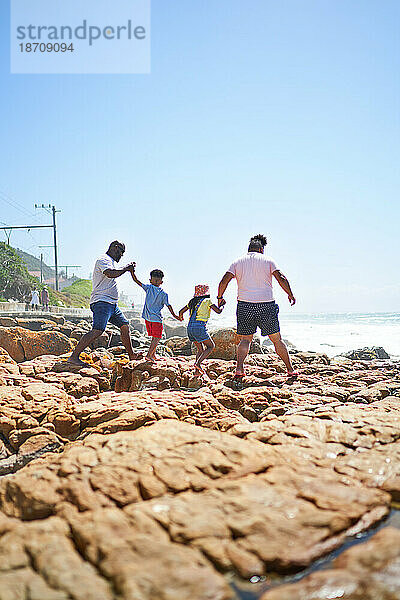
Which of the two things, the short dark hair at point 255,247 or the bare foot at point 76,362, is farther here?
the short dark hair at point 255,247

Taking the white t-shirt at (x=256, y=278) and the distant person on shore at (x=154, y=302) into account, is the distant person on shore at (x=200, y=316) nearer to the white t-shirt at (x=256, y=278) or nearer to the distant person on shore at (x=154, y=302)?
the distant person on shore at (x=154, y=302)

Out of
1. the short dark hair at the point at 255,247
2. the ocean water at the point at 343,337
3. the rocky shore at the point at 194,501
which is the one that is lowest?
the ocean water at the point at 343,337

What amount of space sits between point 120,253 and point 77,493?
4.58 meters

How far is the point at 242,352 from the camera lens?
17.1 feet

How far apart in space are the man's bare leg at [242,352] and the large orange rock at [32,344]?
10.0 ft

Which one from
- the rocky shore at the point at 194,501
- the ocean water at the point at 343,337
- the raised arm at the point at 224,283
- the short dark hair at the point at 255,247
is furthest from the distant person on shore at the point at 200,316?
the ocean water at the point at 343,337

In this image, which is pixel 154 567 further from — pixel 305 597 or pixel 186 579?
pixel 305 597

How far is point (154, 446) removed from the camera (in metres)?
2.38

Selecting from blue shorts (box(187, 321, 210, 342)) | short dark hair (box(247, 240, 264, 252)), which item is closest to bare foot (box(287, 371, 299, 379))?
blue shorts (box(187, 321, 210, 342))

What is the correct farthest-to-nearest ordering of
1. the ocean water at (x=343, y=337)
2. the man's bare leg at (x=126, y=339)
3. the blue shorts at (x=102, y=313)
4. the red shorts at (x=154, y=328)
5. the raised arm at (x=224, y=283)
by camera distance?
the ocean water at (x=343, y=337) < the red shorts at (x=154, y=328) < the man's bare leg at (x=126, y=339) < the blue shorts at (x=102, y=313) < the raised arm at (x=224, y=283)

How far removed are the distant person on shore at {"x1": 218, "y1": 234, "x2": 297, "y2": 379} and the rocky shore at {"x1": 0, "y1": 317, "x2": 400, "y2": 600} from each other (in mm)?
1748

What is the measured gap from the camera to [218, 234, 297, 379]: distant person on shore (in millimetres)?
5375

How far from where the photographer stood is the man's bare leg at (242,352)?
5.09 metres

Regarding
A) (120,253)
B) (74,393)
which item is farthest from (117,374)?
(120,253)
